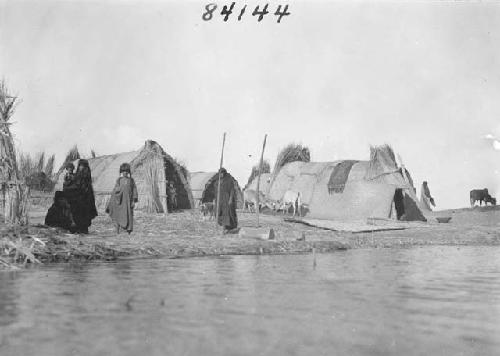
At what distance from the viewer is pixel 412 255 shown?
8.98m

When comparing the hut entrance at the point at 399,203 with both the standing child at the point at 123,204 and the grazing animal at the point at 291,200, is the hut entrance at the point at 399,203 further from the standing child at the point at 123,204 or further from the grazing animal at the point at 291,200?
the standing child at the point at 123,204

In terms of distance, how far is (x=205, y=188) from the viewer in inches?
949

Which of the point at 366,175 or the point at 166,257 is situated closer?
the point at 166,257

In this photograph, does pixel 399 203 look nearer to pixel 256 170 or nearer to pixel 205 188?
pixel 205 188

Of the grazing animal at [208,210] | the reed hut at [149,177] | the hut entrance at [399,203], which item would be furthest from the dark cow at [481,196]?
the grazing animal at [208,210]

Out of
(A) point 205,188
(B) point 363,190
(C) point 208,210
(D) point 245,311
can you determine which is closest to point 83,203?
(C) point 208,210

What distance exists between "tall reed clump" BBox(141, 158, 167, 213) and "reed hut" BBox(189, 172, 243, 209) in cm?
402

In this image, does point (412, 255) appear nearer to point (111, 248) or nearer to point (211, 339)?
point (111, 248)

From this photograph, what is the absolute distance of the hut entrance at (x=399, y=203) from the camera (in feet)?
70.4

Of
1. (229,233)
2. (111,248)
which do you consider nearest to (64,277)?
(111,248)

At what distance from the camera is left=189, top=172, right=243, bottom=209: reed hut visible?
79.1 ft

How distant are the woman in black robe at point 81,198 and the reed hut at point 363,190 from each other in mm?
11275

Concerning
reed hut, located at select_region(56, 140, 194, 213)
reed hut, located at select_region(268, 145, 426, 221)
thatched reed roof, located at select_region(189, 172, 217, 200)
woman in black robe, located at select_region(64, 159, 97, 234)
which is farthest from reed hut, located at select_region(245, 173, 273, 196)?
woman in black robe, located at select_region(64, 159, 97, 234)

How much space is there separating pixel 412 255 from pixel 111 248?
14.5 ft
